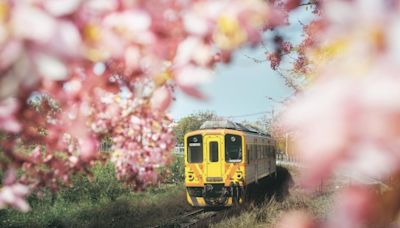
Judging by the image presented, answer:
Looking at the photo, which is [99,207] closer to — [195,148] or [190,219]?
[190,219]

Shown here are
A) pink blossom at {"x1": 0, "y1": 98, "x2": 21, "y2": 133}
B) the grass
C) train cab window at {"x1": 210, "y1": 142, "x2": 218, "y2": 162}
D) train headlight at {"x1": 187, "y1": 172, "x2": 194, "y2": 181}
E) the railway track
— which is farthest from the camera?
train headlight at {"x1": 187, "y1": 172, "x2": 194, "y2": 181}

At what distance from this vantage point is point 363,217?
2.94 ft

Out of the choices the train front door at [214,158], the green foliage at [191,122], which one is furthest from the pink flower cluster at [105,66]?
the green foliage at [191,122]

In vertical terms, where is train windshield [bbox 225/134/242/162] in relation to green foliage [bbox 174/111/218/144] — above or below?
below

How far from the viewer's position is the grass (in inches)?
474

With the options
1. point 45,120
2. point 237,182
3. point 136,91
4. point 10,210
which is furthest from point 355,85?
point 237,182

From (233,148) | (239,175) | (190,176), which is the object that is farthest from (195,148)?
(239,175)

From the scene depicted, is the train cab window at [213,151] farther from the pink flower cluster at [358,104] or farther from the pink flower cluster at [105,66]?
the pink flower cluster at [358,104]

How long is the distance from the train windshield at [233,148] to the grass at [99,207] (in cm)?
246

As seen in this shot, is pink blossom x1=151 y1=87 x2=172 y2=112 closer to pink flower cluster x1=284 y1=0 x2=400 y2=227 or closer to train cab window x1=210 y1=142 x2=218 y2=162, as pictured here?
pink flower cluster x1=284 y1=0 x2=400 y2=227

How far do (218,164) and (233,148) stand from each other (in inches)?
26.4

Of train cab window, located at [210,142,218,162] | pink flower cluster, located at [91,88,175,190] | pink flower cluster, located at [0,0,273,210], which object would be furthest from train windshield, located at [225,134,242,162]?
pink flower cluster, located at [0,0,273,210]

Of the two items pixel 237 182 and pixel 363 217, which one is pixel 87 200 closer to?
pixel 237 182

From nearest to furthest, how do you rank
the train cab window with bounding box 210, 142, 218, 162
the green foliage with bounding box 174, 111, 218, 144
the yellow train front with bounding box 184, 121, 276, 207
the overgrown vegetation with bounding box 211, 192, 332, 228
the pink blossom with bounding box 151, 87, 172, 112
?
the pink blossom with bounding box 151, 87, 172, 112
the overgrown vegetation with bounding box 211, 192, 332, 228
the yellow train front with bounding box 184, 121, 276, 207
the train cab window with bounding box 210, 142, 218, 162
the green foliage with bounding box 174, 111, 218, 144
